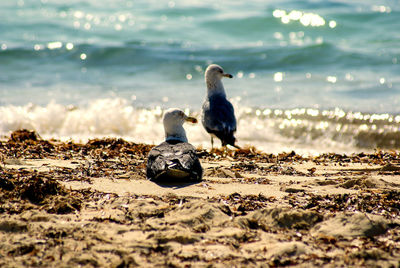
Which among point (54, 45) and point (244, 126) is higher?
point (54, 45)

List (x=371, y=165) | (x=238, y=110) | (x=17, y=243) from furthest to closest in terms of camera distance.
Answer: (x=238, y=110) → (x=371, y=165) → (x=17, y=243)

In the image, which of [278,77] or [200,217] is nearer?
[200,217]

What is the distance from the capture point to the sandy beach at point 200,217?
3.58 metres

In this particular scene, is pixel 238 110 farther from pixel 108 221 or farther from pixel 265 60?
pixel 108 221

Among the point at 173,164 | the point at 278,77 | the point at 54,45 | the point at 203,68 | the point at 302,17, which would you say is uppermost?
the point at 302,17

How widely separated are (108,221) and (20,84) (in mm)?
11072

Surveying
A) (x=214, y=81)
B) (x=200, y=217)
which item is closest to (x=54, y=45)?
(x=214, y=81)

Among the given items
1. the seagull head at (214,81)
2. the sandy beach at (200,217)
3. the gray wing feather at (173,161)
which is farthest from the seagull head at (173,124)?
the seagull head at (214,81)

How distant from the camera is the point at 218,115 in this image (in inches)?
332

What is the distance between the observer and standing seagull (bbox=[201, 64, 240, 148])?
8312 millimetres

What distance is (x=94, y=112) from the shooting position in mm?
11102

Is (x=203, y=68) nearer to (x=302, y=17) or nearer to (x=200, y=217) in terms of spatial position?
(x=302, y=17)

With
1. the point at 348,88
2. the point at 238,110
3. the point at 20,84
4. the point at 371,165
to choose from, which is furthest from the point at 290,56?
the point at 371,165

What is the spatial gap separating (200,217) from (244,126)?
6591mm
